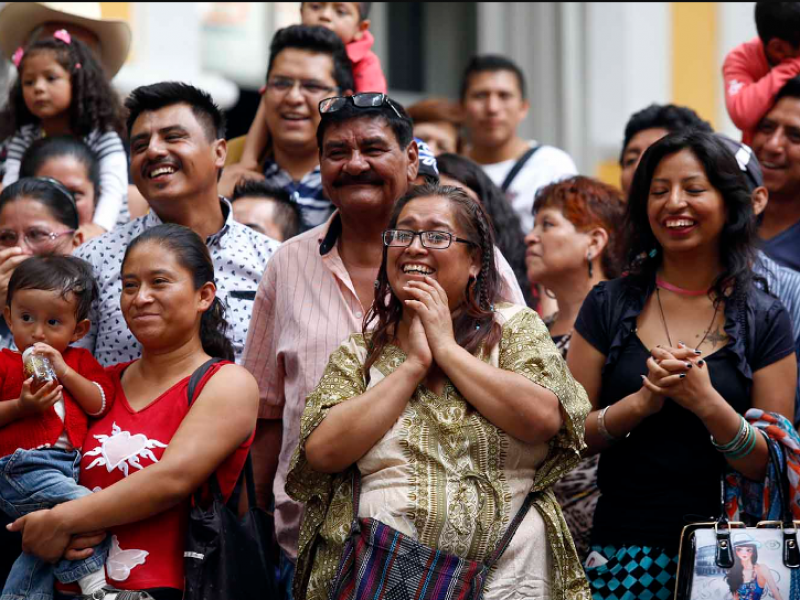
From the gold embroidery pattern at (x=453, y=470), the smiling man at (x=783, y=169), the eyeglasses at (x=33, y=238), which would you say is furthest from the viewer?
the smiling man at (x=783, y=169)

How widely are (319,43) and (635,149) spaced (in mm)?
1602

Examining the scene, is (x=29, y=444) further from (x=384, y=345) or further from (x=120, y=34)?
(x=120, y=34)

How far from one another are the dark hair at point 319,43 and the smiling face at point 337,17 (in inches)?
22.7

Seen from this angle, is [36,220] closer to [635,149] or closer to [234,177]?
[234,177]

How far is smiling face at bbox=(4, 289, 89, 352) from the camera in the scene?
4191mm

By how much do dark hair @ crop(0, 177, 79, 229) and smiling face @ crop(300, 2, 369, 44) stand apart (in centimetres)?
215

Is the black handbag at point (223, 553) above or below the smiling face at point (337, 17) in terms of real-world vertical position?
below

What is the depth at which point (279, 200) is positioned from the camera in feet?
18.7

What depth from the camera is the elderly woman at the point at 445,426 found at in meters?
3.56

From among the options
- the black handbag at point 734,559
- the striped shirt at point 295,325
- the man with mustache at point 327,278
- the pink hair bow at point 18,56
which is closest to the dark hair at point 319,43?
the pink hair bow at point 18,56

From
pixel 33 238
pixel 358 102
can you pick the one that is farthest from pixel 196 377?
pixel 33 238

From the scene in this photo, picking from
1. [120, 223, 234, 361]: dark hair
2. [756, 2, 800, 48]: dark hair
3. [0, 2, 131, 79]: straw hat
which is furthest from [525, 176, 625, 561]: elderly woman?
[0, 2, 131, 79]: straw hat

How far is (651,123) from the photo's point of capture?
6242 mm

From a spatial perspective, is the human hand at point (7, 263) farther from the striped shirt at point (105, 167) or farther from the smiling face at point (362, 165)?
the smiling face at point (362, 165)
